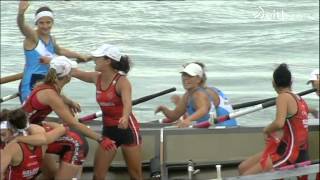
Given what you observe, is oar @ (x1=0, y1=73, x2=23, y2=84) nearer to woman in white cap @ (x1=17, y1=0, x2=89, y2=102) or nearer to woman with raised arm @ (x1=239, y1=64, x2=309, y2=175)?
woman in white cap @ (x1=17, y1=0, x2=89, y2=102)

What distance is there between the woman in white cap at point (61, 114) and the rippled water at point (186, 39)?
7.01 m

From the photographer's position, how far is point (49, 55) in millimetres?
8281

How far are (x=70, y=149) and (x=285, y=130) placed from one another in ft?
5.49

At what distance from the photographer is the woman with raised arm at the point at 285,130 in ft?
23.8

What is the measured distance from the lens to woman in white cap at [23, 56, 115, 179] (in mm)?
7230

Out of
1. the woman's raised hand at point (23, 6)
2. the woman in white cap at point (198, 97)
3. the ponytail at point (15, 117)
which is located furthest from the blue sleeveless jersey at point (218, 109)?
the ponytail at point (15, 117)

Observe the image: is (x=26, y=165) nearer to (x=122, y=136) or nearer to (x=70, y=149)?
(x=70, y=149)

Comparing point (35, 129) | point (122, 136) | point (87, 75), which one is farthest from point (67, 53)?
point (35, 129)

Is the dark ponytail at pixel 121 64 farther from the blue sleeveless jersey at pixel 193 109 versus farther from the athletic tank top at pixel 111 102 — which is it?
the blue sleeveless jersey at pixel 193 109

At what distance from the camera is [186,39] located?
21.2 metres

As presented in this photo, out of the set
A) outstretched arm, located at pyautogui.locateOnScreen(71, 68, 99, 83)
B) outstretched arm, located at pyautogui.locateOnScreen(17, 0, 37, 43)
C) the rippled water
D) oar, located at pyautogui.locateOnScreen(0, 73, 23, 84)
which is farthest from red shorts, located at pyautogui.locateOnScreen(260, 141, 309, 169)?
the rippled water

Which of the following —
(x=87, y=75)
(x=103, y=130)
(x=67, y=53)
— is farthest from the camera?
(x=67, y=53)

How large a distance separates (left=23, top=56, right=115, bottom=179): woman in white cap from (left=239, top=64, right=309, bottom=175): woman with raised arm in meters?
1.22

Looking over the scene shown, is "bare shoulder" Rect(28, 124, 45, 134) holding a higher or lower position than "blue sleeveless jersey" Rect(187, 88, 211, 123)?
lower
